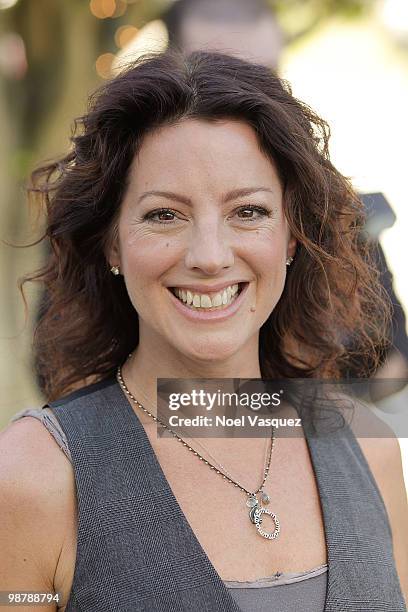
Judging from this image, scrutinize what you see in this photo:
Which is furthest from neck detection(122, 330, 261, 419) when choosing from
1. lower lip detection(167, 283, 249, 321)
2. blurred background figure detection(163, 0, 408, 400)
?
blurred background figure detection(163, 0, 408, 400)

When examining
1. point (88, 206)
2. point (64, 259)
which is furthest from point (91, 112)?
point (64, 259)

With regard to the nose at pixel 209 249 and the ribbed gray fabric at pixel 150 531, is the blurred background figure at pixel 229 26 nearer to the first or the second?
the nose at pixel 209 249

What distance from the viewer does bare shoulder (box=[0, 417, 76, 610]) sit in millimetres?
1812

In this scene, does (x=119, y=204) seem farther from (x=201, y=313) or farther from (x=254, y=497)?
(x=254, y=497)

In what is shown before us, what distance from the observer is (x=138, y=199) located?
207cm

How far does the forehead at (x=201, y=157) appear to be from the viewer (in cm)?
200

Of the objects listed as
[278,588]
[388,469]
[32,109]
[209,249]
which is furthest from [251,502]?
[32,109]

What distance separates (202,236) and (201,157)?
0.54ft

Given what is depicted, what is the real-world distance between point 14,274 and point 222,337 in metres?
2.85

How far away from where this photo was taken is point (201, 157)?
6.58 feet

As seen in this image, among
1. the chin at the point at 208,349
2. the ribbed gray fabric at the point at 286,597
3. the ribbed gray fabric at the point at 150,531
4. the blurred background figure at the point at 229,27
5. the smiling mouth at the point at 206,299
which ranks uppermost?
the blurred background figure at the point at 229,27

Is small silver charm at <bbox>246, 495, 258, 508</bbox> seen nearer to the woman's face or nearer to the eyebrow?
the woman's face

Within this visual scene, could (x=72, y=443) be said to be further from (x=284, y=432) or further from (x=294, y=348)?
(x=294, y=348)

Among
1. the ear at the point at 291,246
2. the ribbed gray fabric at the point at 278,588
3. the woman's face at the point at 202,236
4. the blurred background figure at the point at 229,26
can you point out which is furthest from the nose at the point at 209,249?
the blurred background figure at the point at 229,26
